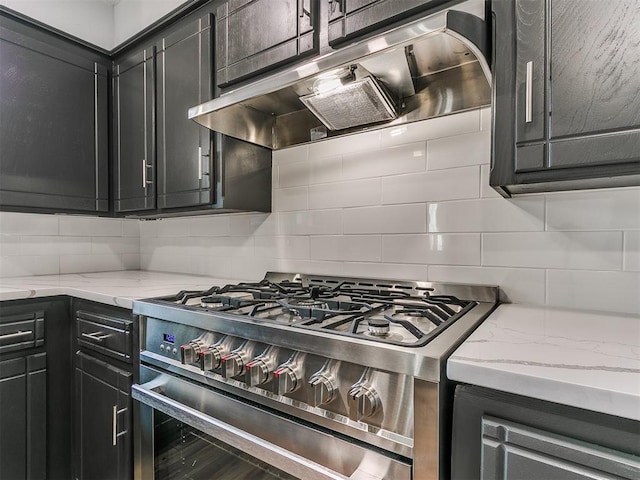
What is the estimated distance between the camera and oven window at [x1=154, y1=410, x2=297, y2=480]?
0.92 meters

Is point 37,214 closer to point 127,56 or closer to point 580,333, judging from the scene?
point 127,56

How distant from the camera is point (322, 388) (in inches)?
28.6

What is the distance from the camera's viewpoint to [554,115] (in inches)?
31.0

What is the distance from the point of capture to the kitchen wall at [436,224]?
38.9 inches

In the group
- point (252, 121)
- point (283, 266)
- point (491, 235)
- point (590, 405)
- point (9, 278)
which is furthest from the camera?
point (9, 278)

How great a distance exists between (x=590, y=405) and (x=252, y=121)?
1.36m

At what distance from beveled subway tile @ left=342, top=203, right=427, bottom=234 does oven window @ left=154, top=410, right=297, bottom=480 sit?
87cm

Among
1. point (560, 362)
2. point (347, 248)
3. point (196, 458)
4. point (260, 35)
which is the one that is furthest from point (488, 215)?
point (196, 458)

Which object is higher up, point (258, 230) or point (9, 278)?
point (258, 230)

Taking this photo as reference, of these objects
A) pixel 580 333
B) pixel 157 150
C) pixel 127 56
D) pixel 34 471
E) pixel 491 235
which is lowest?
pixel 34 471

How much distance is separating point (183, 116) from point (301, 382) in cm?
135

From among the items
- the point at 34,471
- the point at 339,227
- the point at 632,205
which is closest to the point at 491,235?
the point at 632,205

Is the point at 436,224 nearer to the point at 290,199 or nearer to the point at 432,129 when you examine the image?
A: the point at 432,129

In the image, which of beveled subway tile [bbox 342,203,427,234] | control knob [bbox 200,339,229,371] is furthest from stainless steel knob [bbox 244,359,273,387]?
beveled subway tile [bbox 342,203,427,234]
